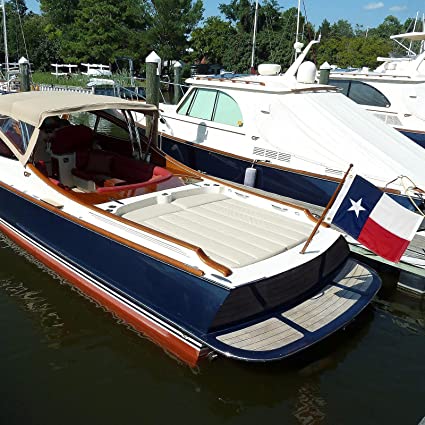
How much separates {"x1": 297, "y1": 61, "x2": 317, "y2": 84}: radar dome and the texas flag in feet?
18.1

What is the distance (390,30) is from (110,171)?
87.7 meters

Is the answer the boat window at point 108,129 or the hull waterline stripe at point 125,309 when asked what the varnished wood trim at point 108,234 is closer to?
the hull waterline stripe at point 125,309

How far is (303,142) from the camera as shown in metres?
7.87

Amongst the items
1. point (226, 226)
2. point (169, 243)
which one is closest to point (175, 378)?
point (169, 243)

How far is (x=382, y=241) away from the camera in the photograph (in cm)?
435

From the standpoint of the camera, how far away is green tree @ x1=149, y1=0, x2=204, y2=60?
3597 cm

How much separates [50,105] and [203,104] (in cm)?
415

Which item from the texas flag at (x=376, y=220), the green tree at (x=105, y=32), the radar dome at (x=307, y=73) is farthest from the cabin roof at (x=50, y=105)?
the green tree at (x=105, y=32)

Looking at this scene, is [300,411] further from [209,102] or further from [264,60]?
[264,60]

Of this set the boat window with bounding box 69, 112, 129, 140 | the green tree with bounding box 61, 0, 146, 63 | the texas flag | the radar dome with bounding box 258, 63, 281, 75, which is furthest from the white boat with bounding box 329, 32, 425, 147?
the green tree with bounding box 61, 0, 146, 63

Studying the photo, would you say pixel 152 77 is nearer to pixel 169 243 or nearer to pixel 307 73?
pixel 307 73

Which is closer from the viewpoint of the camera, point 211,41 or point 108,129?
point 108,129

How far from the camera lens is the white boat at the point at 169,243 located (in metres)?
4.04

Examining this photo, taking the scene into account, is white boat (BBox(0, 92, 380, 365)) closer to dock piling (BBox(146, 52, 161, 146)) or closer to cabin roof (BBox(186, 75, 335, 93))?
cabin roof (BBox(186, 75, 335, 93))
